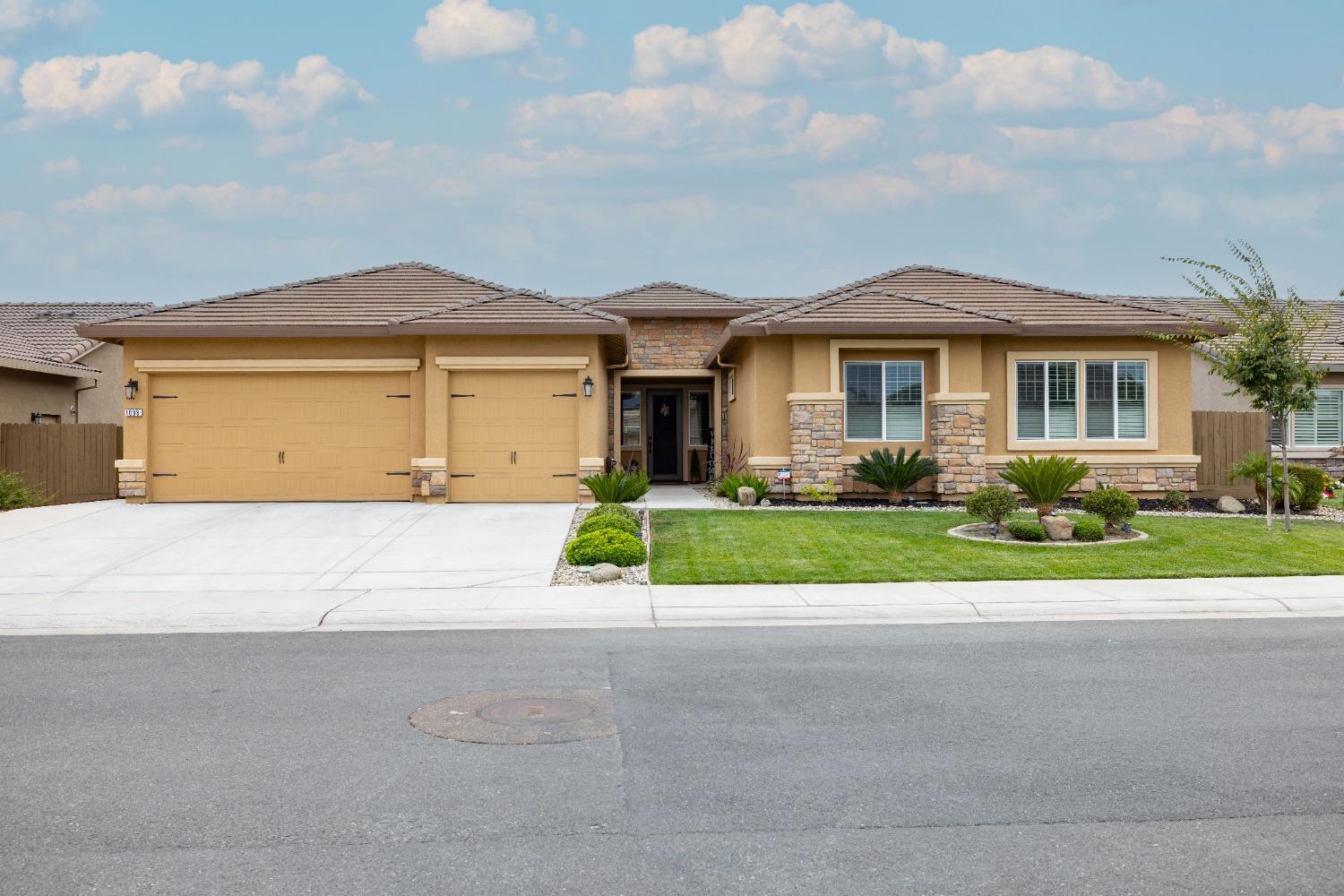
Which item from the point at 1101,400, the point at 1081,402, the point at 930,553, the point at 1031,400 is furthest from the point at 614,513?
the point at 1101,400

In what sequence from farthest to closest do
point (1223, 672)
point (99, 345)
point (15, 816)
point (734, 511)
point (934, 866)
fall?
point (99, 345) → point (734, 511) → point (1223, 672) → point (15, 816) → point (934, 866)

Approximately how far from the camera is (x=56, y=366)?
2377 cm

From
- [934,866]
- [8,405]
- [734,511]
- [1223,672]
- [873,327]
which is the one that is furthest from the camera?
[8,405]

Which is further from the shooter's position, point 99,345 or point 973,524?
point 99,345

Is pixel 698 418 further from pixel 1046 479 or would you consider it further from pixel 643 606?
pixel 643 606

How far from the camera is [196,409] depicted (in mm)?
19500

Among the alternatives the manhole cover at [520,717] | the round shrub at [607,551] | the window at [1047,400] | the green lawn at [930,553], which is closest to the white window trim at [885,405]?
the window at [1047,400]

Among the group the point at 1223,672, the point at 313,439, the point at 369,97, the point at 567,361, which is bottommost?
the point at 1223,672

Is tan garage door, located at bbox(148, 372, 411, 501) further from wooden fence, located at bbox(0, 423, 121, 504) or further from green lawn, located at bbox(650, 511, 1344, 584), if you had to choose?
green lawn, located at bbox(650, 511, 1344, 584)

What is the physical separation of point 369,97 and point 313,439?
15.7m

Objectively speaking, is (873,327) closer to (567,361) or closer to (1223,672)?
(567,361)

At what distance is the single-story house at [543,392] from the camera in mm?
19188

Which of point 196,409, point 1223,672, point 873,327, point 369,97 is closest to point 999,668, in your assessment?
point 1223,672

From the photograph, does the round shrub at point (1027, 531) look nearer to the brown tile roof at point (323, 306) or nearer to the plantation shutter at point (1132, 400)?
the plantation shutter at point (1132, 400)
